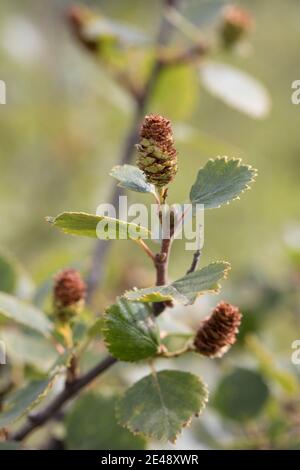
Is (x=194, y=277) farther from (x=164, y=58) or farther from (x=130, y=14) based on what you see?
(x=130, y=14)

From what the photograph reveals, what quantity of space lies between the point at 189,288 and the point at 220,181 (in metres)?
0.10

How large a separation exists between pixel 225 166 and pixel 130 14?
213cm

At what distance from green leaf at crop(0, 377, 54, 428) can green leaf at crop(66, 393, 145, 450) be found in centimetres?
11

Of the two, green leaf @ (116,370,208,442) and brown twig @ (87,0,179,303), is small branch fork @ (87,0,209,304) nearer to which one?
brown twig @ (87,0,179,303)

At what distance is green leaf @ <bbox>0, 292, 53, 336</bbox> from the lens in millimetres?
693

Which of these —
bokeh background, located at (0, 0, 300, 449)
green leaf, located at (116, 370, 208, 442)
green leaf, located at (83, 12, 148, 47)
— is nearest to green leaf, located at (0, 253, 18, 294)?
bokeh background, located at (0, 0, 300, 449)

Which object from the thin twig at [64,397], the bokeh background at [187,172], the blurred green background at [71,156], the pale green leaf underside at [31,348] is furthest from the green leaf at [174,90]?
the thin twig at [64,397]

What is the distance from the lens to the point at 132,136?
48.5 inches

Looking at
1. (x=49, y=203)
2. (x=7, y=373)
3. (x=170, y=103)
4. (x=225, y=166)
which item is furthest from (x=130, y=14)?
(x=225, y=166)

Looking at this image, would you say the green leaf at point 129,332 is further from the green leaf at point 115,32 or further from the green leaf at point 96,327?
the green leaf at point 115,32

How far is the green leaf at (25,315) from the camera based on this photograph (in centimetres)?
69

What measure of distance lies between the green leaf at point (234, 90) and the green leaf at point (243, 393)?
0.49 meters

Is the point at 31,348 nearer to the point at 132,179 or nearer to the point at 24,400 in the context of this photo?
the point at 24,400

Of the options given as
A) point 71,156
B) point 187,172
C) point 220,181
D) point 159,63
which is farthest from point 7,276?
point 187,172
